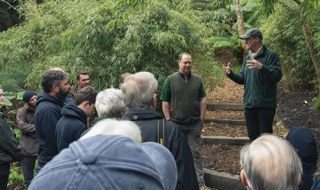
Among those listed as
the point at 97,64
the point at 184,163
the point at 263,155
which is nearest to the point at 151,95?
the point at 184,163

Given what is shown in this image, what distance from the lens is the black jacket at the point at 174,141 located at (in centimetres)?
285

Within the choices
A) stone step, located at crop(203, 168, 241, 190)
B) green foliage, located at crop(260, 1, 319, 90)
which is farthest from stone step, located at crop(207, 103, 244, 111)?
stone step, located at crop(203, 168, 241, 190)

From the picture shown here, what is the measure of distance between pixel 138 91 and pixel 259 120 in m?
2.43

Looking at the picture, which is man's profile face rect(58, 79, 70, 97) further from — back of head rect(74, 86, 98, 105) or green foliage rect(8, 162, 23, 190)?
green foliage rect(8, 162, 23, 190)

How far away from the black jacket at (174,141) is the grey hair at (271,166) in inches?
37.5

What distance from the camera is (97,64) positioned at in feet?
24.8

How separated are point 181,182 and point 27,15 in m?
9.17

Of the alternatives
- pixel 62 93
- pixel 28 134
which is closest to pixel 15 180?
pixel 28 134

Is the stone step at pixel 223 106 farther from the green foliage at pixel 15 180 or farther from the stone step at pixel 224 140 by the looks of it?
the green foliage at pixel 15 180

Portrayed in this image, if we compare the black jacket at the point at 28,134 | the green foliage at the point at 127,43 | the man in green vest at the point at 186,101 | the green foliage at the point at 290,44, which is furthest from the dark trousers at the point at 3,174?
the green foliage at the point at 290,44

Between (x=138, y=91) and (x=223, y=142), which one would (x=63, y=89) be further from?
(x=223, y=142)

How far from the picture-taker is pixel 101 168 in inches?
39.6

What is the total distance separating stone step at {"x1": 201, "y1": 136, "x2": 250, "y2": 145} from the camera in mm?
7070

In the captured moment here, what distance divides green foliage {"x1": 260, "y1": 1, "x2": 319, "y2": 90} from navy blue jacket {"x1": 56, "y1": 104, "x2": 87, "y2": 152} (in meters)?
6.97
